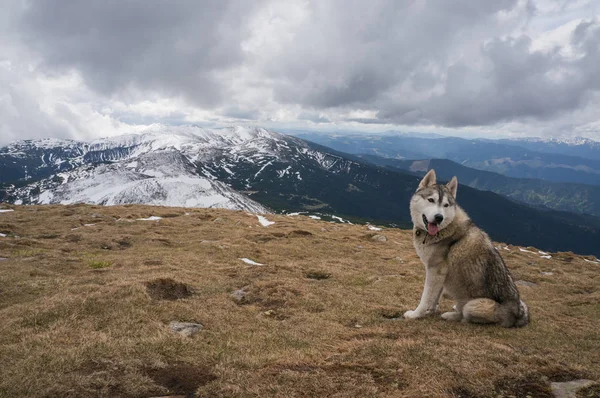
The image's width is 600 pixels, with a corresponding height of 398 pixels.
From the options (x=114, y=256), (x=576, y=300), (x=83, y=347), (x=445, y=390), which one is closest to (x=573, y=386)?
(x=445, y=390)

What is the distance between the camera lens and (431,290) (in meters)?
12.0

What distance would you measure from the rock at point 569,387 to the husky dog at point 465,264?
12.9 feet

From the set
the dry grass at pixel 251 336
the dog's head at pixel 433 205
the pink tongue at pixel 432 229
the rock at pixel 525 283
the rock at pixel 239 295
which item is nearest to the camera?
the dry grass at pixel 251 336

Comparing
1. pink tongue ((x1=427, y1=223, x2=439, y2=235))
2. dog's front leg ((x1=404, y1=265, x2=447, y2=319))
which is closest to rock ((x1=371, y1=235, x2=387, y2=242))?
dog's front leg ((x1=404, y1=265, x2=447, y2=319))

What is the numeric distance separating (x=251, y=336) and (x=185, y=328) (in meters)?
2.24

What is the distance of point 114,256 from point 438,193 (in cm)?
2255

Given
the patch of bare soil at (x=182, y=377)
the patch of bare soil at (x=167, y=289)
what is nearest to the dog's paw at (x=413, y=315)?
the patch of bare soil at (x=182, y=377)

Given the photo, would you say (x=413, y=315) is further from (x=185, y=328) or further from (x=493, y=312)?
(x=185, y=328)

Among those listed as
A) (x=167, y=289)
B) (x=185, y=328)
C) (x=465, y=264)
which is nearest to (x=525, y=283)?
(x=465, y=264)

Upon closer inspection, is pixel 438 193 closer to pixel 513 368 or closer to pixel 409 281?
pixel 513 368

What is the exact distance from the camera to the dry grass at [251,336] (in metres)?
7.14

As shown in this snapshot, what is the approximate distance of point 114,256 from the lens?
24.0m

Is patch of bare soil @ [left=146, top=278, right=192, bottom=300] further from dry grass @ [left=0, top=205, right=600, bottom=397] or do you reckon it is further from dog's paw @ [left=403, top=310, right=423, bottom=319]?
dog's paw @ [left=403, top=310, right=423, bottom=319]

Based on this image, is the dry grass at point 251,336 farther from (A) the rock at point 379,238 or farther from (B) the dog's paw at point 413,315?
(A) the rock at point 379,238
